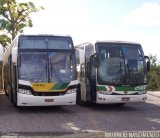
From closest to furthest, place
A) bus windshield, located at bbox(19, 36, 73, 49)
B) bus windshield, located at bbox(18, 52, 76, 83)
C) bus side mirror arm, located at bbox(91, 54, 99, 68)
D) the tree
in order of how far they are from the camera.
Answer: bus windshield, located at bbox(18, 52, 76, 83) < bus windshield, located at bbox(19, 36, 73, 49) < bus side mirror arm, located at bbox(91, 54, 99, 68) < the tree

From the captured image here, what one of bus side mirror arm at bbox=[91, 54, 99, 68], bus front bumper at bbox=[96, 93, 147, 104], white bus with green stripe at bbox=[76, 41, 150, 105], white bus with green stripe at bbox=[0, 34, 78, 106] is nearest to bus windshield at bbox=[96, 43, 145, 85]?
white bus with green stripe at bbox=[76, 41, 150, 105]

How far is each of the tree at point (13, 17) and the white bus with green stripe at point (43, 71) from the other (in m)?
22.0

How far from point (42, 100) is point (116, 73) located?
133 inches

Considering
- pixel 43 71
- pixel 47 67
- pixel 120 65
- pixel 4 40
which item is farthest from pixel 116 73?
pixel 4 40

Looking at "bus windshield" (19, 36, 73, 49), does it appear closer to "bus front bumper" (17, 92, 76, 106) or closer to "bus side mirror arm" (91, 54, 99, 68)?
"bus side mirror arm" (91, 54, 99, 68)

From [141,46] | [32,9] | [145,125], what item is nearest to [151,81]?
[32,9]

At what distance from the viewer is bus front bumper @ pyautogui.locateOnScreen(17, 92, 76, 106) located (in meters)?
16.8

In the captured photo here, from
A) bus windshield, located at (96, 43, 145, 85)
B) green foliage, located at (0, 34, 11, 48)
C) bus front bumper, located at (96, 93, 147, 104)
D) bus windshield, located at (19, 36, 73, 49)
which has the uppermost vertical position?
bus windshield, located at (19, 36, 73, 49)

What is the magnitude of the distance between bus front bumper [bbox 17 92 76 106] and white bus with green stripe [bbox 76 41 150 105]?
154 centimetres

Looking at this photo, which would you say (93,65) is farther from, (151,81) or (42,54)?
(151,81)

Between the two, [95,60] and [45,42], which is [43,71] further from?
[95,60]

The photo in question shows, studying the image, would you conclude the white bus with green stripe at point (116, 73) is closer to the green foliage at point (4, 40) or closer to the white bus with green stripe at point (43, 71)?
the white bus with green stripe at point (43, 71)

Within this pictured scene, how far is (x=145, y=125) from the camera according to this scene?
13.8m

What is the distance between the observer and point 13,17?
39906mm
